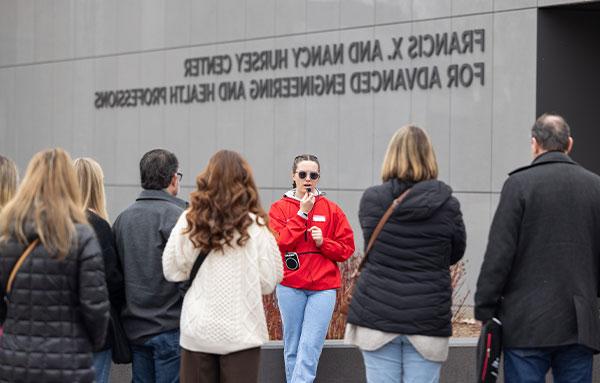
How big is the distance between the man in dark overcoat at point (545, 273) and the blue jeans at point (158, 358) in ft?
6.21

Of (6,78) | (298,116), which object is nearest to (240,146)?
(298,116)

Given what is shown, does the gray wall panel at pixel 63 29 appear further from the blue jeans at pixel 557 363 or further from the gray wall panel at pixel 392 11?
the blue jeans at pixel 557 363

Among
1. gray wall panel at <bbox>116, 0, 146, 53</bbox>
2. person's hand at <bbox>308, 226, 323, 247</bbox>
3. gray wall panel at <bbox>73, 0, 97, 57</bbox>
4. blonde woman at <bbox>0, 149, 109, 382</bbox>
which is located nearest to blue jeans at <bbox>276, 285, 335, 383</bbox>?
person's hand at <bbox>308, 226, 323, 247</bbox>

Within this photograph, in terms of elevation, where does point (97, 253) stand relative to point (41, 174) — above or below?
below

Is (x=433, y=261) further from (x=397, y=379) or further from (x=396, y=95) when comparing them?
(x=396, y=95)

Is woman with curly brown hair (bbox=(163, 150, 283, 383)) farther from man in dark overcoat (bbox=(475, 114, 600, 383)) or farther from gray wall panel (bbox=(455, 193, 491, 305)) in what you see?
gray wall panel (bbox=(455, 193, 491, 305))

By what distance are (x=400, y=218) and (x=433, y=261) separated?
0.28 m

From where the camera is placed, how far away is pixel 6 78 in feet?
77.2

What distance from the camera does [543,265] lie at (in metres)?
6.05

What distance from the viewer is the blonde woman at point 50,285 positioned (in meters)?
5.57

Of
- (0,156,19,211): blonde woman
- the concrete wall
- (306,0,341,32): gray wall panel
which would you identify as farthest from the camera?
(306,0,341,32): gray wall panel

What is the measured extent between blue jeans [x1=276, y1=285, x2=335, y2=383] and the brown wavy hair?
2384mm

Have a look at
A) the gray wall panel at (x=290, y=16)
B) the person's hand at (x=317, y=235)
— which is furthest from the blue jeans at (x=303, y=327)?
the gray wall panel at (x=290, y=16)

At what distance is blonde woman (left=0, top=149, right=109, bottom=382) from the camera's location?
5566mm
